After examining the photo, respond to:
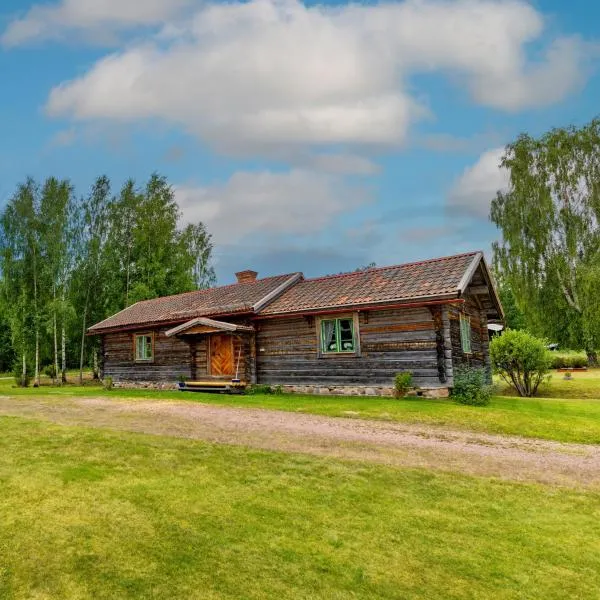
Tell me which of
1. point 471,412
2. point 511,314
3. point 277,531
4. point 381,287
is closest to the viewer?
point 277,531

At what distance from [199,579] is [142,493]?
229 centimetres

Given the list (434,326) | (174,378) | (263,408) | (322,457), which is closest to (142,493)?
(322,457)

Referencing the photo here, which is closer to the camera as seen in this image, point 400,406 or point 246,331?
point 400,406

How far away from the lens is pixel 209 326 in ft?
69.0

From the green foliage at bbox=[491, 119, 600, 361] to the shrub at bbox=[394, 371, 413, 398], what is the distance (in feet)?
67.8

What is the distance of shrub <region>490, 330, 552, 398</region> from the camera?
901 inches

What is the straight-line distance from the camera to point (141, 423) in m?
11.1

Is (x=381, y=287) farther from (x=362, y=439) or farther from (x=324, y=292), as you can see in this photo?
(x=362, y=439)

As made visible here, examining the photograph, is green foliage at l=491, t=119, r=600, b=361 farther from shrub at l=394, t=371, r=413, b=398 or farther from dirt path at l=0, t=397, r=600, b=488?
dirt path at l=0, t=397, r=600, b=488

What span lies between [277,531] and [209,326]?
1631 cm

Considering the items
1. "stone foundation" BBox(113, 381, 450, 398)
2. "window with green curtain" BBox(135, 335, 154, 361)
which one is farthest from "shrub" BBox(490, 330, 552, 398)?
"window with green curtain" BBox(135, 335, 154, 361)

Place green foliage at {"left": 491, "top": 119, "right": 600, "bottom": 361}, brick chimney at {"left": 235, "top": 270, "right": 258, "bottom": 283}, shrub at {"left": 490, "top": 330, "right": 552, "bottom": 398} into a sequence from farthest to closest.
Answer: green foliage at {"left": 491, "top": 119, "right": 600, "bottom": 361} < brick chimney at {"left": 235, "top": 270, "right": 258, "bottom": 283} < shrub at {"left": 490, "top": 330, "right": 552, "bottom": 398}

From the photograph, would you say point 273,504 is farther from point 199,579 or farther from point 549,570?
point 549,570

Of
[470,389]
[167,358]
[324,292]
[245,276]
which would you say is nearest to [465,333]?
[470,389]
